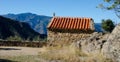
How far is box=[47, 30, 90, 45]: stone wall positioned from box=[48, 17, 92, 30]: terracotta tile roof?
66cm

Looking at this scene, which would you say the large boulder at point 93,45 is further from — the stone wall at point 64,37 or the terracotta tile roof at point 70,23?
the terracotta tile roof at point 70,23

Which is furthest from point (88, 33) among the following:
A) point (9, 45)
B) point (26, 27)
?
point (26, 27)

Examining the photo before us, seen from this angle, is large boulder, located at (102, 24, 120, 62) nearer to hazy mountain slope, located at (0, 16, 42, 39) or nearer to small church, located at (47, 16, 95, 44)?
small church, located at (47, 16, 95, 44)

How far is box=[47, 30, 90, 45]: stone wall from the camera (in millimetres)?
30516

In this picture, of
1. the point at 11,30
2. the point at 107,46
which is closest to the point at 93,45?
the point at 107,46

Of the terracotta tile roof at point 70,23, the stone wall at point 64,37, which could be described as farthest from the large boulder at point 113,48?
the terracotta tile roof at point 70,23

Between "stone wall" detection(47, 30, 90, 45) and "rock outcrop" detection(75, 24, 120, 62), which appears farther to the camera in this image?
"stone wall" detection(47, 30, 90, 45)

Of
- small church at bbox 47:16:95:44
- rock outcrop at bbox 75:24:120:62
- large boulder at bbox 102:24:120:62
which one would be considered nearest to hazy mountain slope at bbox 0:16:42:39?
small church at bbox 47:16:95:44

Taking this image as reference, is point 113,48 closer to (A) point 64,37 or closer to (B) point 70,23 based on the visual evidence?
(A) point 64,37

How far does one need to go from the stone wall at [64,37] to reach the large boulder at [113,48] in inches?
479

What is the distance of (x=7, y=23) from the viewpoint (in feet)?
434

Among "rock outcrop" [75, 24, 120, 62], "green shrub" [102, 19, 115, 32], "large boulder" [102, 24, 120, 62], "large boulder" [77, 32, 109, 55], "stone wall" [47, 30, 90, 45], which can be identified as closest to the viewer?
"large boulder" [102, 24, 120, 62]

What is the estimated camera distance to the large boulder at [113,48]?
1659 cm

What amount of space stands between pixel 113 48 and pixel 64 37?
13868 mm
